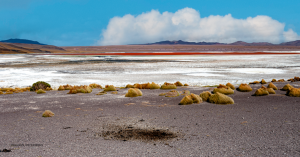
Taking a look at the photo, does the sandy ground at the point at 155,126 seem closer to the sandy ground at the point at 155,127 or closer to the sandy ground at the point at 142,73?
the sandy ground at the point at 155,127

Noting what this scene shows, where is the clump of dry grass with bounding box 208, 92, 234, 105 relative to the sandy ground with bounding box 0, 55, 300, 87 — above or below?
above

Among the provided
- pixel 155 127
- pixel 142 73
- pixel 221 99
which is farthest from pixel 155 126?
pixel 142 73

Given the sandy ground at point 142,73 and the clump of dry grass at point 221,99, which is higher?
the clump of dry grass at point 221,99

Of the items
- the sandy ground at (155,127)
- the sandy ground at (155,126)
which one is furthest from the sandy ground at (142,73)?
the sandy ground at (155,127)

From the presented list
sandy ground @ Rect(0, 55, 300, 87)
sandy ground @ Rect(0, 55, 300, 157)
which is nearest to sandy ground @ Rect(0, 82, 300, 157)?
sandy ground @ Rect(0, 55, 300, 157)

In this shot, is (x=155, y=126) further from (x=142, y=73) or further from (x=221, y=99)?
(x=142, y=73)

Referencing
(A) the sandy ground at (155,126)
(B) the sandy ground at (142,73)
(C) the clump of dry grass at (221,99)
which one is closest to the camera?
(A) the sandy ground at (155,126)

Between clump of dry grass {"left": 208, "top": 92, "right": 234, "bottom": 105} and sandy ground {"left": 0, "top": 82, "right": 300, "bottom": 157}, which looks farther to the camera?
clump of dry grass {"left": 208, "top": 92, "right": 234, "bottom": 105}

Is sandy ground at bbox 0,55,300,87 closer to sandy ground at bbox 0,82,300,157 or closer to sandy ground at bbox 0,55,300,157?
sandy ground at bbox 0,82,300,157

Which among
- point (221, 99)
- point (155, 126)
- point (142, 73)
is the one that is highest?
point (221, 99)

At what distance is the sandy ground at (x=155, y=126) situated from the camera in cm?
498

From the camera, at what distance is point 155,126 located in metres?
6.74

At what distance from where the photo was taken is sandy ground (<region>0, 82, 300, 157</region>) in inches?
196

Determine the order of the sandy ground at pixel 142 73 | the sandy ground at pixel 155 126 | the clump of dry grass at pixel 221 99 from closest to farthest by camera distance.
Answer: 1. the sandy ground at pixel 155 126
2. the clump of dry grass at pixel 221 99
3. the sandy ground at pixel 142 73
